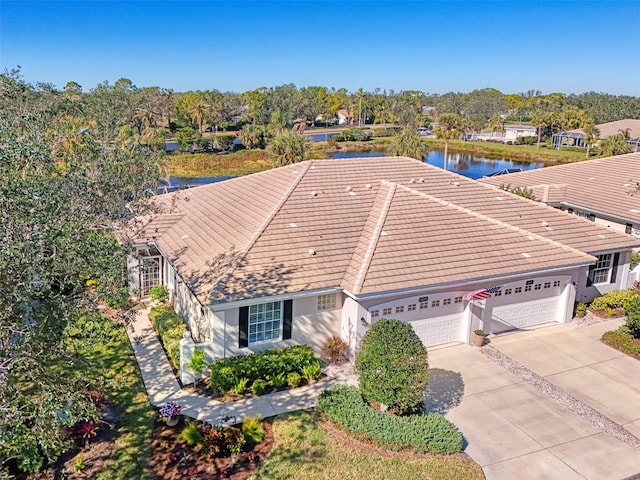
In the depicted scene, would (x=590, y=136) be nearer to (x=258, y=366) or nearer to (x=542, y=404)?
(x=542, y=404)

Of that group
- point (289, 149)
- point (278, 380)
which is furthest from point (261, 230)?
point (289, 149)

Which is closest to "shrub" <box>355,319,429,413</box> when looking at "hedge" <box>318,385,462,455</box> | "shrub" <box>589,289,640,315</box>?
"hedge" <box>318,385,462,455</box>

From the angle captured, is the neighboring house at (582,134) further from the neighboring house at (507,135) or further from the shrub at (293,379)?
the shrub at (293,379)

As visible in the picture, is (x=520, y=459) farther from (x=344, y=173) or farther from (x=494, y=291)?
(x=344, y=173)

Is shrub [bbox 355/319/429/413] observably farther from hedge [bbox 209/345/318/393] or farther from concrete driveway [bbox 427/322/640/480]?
hedge [bbox 209/345/318/393]

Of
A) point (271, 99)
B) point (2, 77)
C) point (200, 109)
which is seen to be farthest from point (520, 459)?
point (271, 99)

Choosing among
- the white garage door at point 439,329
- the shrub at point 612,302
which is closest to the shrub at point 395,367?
the white garage door at point 439,329

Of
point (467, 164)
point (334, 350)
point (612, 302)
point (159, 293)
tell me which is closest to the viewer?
point (334, 350)
